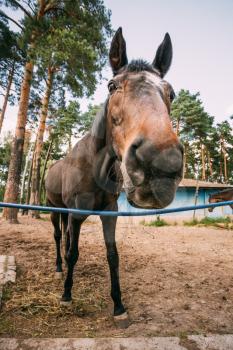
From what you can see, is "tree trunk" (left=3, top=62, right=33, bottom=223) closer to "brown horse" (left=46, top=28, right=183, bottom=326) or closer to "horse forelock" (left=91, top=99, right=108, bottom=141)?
"brown horse" (left=46, top=28, right=183, bottom=326)

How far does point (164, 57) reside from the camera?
2492 mm

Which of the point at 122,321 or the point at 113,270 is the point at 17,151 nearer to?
the point at 113,270

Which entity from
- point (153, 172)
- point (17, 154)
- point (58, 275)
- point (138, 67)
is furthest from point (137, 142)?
point (17, 154)

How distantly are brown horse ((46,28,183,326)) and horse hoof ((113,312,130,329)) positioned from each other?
1 cm

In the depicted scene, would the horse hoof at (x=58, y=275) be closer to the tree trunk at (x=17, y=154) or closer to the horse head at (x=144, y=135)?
the horse head at (x=144, y=135)

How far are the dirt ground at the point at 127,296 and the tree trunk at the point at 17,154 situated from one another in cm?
492

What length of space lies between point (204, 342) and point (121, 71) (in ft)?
8.43

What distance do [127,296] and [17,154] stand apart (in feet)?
28.7

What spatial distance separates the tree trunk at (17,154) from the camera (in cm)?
1056

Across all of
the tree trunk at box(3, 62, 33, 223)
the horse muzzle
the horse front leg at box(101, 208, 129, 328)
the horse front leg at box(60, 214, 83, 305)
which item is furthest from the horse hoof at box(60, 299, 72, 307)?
the tree trunk at box(3, 62, 33, 223)

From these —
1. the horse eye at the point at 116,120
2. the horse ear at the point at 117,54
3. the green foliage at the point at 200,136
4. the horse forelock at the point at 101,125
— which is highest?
the green foliage at the point at 200,136

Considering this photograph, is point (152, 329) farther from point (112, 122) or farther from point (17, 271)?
point (17, 271)

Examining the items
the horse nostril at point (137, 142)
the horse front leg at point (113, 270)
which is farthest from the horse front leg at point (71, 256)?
the horse nostril at point (137, 142)

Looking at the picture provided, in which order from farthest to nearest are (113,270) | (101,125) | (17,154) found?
(17,154)
(113,270)
(101,125)
